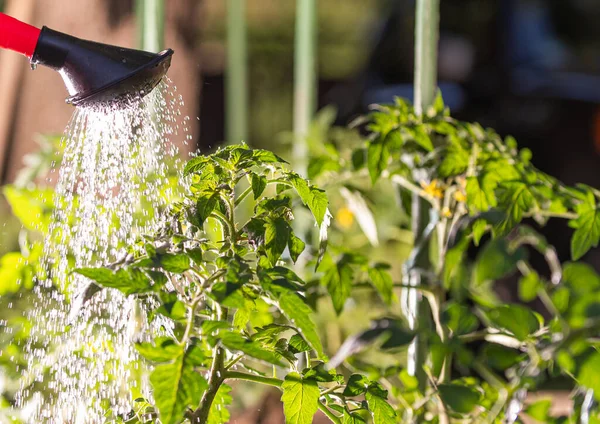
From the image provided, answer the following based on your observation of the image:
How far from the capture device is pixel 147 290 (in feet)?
1.78

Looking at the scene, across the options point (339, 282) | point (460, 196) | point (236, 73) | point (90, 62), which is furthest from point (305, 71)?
point (90, 62)

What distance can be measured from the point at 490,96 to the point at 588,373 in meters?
2.73

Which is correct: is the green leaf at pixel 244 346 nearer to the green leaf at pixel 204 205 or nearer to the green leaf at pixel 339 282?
the green leaf at pixel 204 205

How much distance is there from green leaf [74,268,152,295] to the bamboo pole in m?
0.62

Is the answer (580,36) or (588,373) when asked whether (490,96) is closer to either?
(580,36)

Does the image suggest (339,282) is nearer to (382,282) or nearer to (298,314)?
(382,282)

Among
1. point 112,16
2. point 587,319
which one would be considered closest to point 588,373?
point 587,319

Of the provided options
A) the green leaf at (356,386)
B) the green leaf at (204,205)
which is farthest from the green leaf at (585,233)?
the green leaf at (204,205)

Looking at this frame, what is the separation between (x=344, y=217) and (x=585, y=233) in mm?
1132

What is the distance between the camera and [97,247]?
2.94 ft

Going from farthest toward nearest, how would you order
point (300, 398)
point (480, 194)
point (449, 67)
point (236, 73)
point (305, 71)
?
point (449, 67)
point (236, 73)
point (305, 71)
point (480, 194)
point (300, 398)

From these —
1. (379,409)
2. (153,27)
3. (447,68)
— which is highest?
(153,27)

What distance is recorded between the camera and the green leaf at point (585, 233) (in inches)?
30.1

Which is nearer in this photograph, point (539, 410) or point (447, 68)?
point (539, 410)
